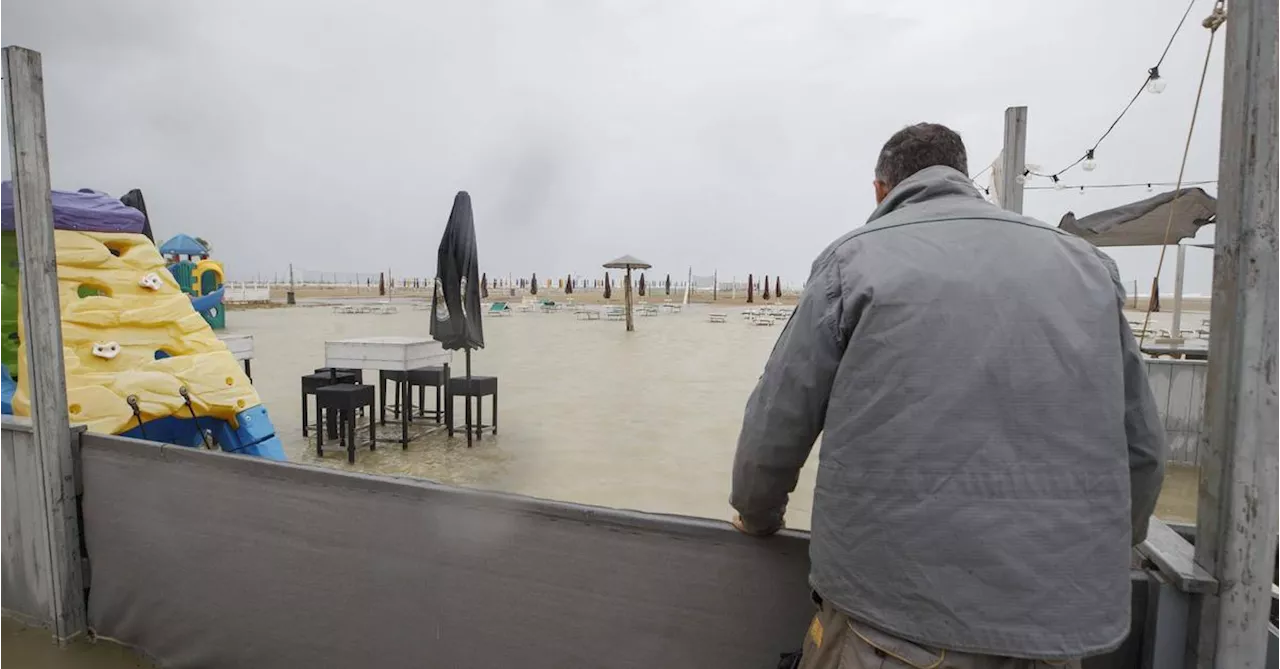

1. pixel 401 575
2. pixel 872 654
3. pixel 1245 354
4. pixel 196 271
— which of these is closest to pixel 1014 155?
pixel 1245 354

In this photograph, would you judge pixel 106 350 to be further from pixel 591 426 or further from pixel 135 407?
pixel 591 426

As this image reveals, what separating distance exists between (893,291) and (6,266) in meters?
5.78

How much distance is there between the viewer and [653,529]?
174 cm

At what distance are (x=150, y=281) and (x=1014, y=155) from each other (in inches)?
198

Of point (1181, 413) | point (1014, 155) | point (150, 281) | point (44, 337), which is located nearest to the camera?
point (44, 337)

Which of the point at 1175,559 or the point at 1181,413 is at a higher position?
the point at 1175,559

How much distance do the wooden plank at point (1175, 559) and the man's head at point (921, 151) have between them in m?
0.95

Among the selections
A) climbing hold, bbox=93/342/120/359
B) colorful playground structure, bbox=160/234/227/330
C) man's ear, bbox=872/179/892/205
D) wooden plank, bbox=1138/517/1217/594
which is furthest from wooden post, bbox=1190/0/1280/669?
colorful playground structure, bbox=160/234/227/330

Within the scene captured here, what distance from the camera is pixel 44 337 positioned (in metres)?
2.65

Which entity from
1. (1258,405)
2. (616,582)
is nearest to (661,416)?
(616,582)

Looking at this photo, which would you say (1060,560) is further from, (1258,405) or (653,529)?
(653,529)

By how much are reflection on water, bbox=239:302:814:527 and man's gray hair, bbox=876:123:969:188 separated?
10.2 ft

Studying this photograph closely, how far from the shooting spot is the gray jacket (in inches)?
41.9

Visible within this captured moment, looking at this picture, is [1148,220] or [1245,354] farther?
[1148,220]
